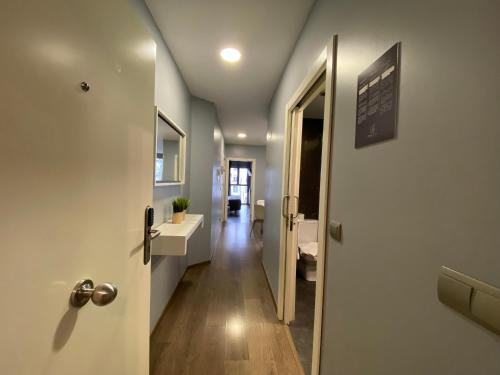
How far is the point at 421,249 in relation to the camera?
0.58 meters

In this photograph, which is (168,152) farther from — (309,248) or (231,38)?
(309,248)

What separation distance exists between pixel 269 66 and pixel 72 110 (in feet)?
6.83

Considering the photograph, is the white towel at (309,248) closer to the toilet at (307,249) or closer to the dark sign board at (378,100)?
the toilet at (307,249)

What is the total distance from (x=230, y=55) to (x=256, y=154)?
5.84m

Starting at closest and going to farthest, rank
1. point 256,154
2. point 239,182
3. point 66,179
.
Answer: point 66,179 → point 256,154 → point 239,182

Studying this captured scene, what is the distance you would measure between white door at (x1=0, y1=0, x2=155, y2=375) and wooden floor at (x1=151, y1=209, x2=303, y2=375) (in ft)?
3.02

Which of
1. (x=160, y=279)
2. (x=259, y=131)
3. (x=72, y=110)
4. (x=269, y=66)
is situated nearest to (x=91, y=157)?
(x=72, y=110)

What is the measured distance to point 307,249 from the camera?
287cm

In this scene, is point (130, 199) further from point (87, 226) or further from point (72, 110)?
point (72, 110)

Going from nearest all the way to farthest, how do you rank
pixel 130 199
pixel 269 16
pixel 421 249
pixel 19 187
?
1. pixel 19 187
2. pixel 421 249
3. pixel 130 199
4. pixel 269 16

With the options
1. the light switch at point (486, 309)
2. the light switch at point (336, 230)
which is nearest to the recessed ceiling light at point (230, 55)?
the light switch at point (336, 230)

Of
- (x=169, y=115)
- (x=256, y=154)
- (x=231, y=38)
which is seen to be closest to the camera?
(x=231, y=38)

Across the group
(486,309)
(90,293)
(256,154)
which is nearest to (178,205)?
(90,293)

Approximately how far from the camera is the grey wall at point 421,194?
438 millimetres
